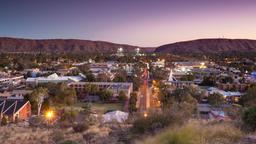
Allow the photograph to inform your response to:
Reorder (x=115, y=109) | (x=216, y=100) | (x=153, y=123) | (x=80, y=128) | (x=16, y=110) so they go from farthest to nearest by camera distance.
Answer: (x=216, y=100) → (x=115, y=109) → (x=16, y=110) → (x=80, y=128) → (x=153, y=123)

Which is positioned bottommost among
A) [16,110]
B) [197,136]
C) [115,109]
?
[115,109]

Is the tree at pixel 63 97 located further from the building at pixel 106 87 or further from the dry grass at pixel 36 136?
the dry grass at pixel 36 136

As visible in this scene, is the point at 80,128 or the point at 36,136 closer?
the point at 36,136

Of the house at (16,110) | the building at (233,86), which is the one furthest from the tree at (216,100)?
the house at (16,110)

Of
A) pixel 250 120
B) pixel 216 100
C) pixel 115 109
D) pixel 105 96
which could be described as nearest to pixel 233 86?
pixel 216 100

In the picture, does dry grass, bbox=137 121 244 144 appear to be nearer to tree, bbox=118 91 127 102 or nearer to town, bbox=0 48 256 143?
town, bbox=0 48 256 143

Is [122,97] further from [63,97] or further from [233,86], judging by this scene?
[233,86]

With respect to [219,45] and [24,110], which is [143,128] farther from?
[219,45]

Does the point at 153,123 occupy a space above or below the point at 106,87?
above

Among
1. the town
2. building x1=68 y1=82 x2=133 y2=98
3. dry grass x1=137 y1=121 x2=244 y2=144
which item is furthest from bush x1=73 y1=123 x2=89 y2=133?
building x1=68 y1=82 x2=133 y2=98

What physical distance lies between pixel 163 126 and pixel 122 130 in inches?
64.7

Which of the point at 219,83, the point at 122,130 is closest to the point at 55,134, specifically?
the point at 122,130

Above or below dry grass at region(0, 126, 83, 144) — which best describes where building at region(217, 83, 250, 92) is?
below

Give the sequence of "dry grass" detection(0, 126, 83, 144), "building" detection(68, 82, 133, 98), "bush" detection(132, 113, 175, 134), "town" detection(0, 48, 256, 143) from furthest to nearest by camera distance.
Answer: "building" detection(68, 82, 133, 98), "town" detection(0, 48, 256, 143), "dry grass" detection(0, 126, 83, 144), "bush" detection(132, 113, 175, 134)
